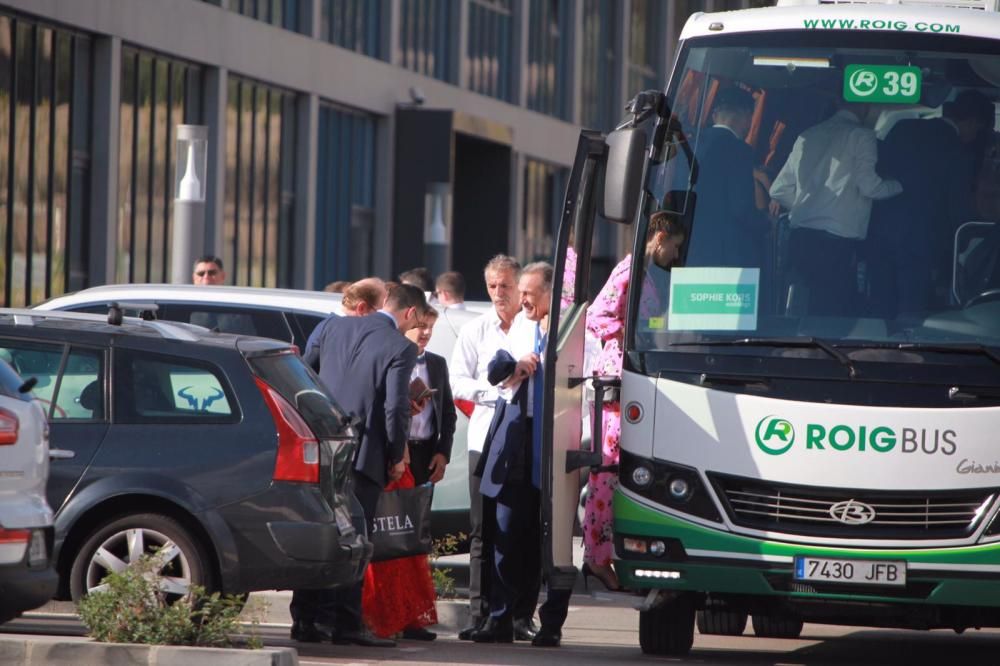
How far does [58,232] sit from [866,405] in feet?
56.4

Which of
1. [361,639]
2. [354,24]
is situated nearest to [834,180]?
[361,639]

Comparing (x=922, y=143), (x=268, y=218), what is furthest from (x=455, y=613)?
(x=268, y=218)

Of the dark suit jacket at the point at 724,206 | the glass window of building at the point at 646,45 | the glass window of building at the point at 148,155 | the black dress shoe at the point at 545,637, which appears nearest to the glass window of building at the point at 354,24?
the glass window of building at the point at 148,155

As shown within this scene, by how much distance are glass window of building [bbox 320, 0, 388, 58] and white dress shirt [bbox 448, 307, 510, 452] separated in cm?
2111

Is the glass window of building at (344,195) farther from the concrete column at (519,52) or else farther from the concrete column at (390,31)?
the concrete column at (519,52)

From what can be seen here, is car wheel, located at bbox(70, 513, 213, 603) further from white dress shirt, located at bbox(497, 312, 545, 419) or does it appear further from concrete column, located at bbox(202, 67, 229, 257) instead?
concrete column, located at bbox(202, 67, 229, 257)

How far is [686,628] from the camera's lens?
11.2m

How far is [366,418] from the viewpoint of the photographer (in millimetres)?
11320

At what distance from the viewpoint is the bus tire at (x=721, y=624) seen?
1315 centimetres

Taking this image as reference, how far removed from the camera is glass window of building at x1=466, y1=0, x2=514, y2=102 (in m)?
39.4

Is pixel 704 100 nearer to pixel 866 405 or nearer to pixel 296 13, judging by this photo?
pixel 866 405

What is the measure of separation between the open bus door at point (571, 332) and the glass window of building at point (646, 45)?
38709mm

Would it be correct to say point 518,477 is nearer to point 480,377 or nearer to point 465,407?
point 480,377

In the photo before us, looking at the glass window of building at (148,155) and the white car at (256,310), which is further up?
the glass window of building at (148,155)
